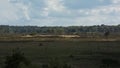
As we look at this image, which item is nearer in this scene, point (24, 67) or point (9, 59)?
point (24, 67)

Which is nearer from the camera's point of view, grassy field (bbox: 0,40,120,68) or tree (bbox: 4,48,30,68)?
tree (bbox: 4,48,30,68)

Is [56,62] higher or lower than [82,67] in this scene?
higher

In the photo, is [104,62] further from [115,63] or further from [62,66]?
[62,66]

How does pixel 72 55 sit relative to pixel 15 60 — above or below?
below

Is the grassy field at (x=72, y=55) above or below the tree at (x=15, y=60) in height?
below

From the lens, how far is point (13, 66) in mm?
29156

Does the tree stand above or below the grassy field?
above

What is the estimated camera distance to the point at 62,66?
85.2 feet

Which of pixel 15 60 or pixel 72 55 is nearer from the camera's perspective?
pixel 15 60

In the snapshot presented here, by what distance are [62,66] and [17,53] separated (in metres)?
5.87

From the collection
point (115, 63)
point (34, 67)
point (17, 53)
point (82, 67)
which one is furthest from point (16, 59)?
point (115, 63)

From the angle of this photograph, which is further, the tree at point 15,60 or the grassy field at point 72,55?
the grassy field at point 72,55

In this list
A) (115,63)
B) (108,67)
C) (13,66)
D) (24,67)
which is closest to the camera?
(24,67)

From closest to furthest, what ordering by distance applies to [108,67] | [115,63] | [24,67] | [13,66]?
[24,67], [13,66], [108,67], [115,63]
